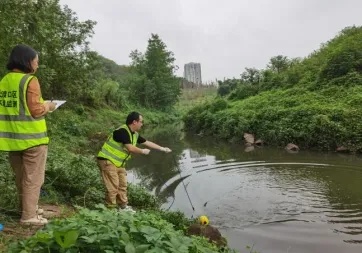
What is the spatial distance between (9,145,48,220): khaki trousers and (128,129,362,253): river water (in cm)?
399

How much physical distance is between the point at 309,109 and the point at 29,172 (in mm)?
18126

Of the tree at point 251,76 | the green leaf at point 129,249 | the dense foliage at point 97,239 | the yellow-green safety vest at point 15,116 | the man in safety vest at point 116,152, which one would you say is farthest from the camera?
the tree at point 251,76

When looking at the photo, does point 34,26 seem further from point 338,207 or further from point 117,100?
point 117,100

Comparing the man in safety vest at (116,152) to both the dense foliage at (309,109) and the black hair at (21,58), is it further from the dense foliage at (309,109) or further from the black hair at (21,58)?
the dense foliage at (309,109)

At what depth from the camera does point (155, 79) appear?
170ft

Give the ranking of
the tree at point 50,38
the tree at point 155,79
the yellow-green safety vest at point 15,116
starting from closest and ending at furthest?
the yellow-green safety vest at point 15,116
the tree at point 50,38
the tree at point 155,79

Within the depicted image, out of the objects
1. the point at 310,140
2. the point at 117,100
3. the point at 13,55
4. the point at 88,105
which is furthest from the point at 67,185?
the point at 117,100

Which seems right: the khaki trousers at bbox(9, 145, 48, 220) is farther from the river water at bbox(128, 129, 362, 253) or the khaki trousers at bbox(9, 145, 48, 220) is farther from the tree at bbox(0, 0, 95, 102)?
the tree at bbox(0, 0, 95, 102)

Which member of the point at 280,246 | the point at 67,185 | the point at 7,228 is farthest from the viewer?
the point at 67,185

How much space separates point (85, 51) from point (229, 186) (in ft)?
55.1

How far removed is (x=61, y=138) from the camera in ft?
61.1

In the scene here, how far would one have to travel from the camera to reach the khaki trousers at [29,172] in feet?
15.1

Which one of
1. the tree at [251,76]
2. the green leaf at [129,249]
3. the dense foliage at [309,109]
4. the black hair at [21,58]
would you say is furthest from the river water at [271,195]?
the tree at [251,76]

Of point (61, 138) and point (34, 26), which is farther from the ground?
point (34, 26)
